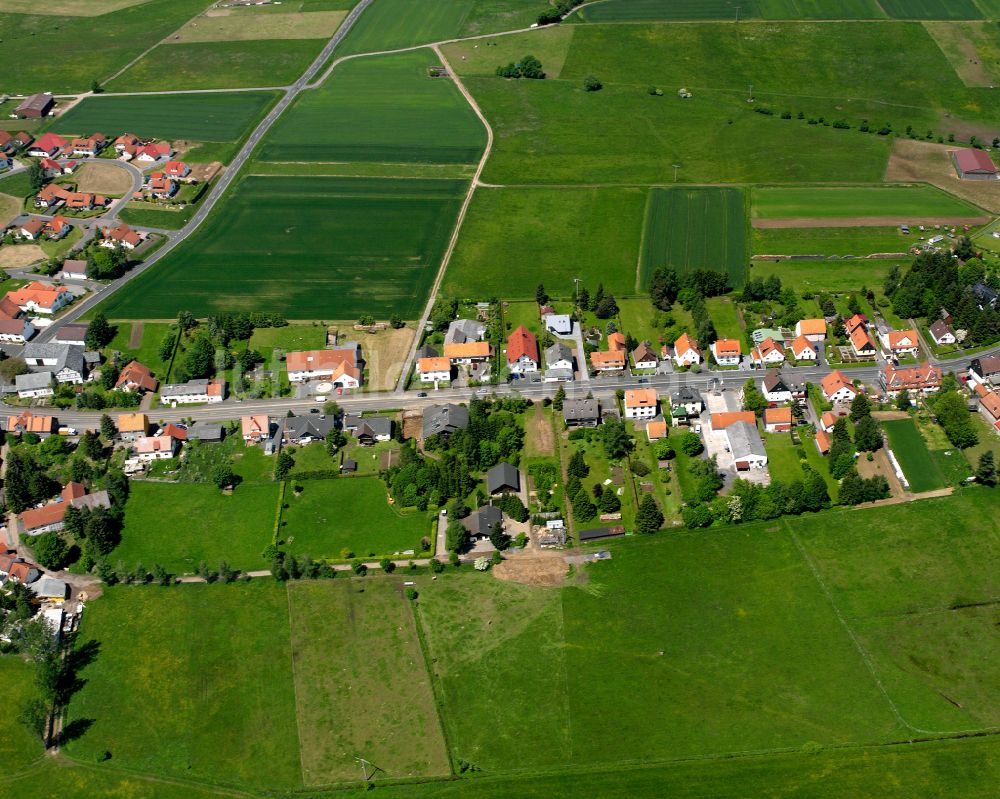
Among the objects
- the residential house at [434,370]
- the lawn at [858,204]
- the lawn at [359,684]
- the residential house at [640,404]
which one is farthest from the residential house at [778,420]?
the lawn at [858,204]

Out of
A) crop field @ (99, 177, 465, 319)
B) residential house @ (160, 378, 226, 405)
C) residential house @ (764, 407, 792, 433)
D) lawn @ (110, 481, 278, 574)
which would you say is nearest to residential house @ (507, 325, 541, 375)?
crop field @ (99, 177, 465, 319)

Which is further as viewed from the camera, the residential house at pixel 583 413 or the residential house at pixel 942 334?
the residential house at pixel 942 334

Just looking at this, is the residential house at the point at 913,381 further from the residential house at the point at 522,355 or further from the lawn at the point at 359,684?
the lawn at the point at 359,684

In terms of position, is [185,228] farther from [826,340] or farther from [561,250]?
[826,340]

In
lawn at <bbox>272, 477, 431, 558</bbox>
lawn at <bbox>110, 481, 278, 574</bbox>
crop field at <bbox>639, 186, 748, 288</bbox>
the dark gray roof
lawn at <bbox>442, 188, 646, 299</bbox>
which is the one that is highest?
the dark gray roof

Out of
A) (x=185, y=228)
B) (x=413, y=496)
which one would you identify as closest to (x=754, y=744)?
(x=413, y=496)

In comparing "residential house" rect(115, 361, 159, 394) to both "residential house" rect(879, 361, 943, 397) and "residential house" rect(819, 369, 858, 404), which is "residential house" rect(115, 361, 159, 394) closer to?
"residential house" rect(819, 369, 858, 404)
